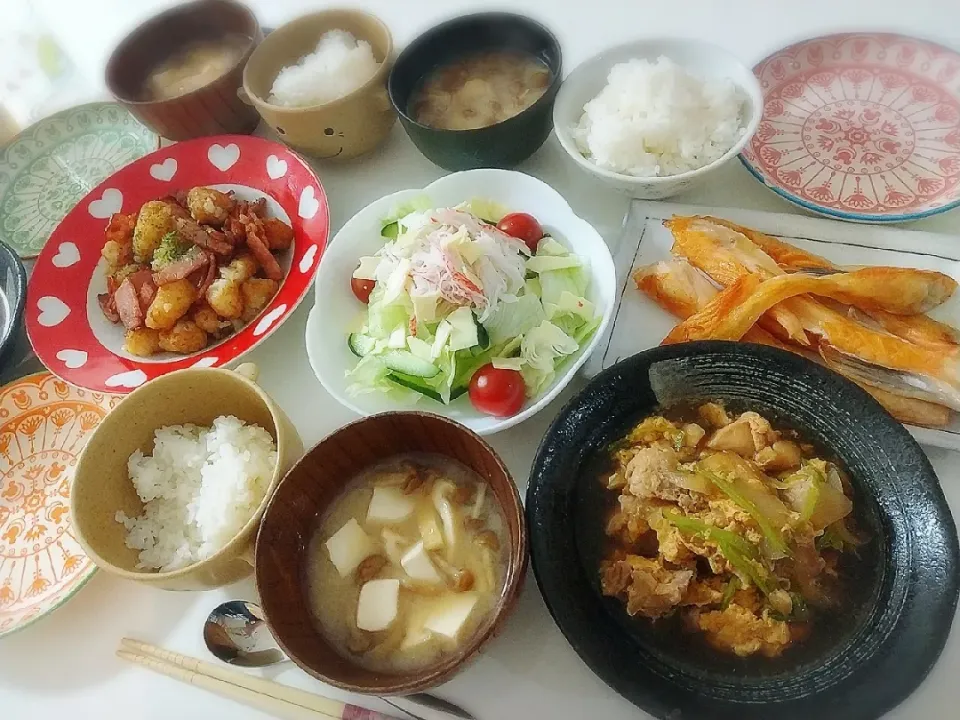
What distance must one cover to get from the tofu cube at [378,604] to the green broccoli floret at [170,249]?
0.99 meters

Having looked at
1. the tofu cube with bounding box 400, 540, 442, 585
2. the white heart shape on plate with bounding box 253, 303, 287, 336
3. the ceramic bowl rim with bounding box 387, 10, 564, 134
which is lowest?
the tofu cube with bounding box 400, 540, 442, 585

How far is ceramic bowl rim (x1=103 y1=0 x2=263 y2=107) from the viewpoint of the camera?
75.3 inches

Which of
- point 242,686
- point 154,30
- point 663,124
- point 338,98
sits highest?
point 154,30

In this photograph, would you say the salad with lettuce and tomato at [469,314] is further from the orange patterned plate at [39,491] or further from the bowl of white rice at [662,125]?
the orange patterned plate at [39,491]

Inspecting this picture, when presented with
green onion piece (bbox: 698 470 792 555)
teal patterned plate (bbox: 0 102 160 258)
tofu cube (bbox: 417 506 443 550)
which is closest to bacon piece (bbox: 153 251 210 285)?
teal patterned plate (bbox: 0 102 160 258)

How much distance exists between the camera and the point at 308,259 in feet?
5.73

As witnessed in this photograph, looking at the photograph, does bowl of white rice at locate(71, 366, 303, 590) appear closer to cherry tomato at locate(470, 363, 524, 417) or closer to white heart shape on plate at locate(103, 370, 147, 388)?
white heart shape on plate at locate(103, 370, 147, 388)

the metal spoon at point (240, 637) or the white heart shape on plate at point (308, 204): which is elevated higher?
the white heart shape on plate at point (308, 204)

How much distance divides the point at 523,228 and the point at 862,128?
87 centimetres

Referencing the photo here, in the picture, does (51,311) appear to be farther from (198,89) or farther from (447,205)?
(447,205)

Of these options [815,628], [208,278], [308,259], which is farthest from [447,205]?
[815,628]

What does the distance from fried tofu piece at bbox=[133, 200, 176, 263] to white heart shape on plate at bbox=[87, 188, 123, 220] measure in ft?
0.55

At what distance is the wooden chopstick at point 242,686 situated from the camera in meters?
1.23

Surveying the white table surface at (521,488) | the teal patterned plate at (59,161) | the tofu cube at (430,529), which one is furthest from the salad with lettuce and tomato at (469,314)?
the teal patterned plate at (59,161)
